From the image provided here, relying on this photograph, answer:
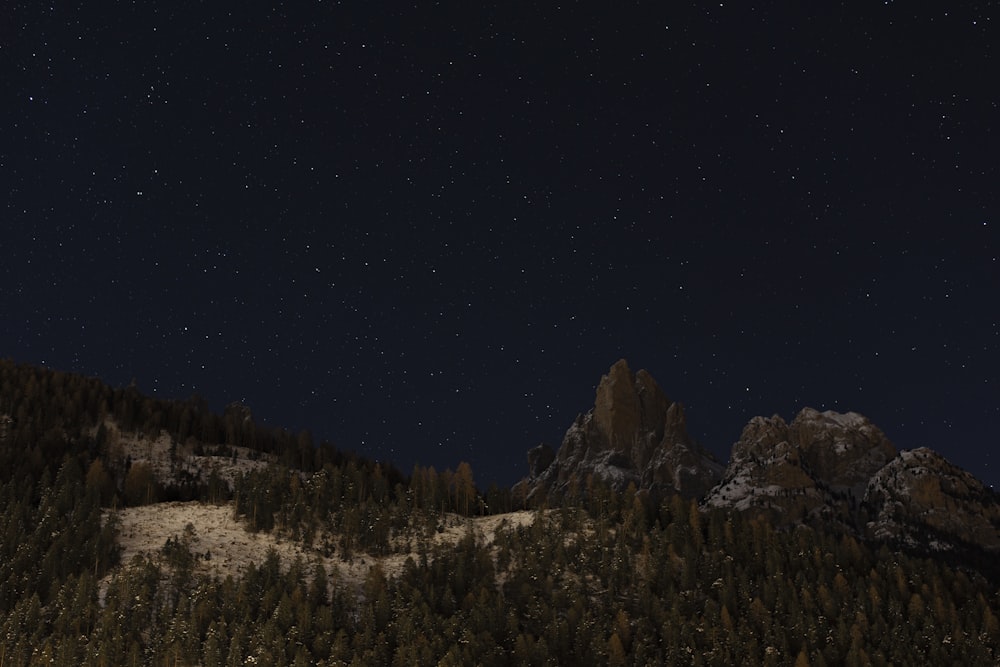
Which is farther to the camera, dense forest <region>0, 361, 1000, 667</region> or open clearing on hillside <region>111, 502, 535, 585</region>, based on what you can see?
open clearing on hillside <region>111, 502, 535, 585</region>

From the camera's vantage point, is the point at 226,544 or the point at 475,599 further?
the point at 226,544

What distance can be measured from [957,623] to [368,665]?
119041mm

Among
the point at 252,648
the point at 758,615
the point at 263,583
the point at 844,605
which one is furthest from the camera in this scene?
the point at 844,605

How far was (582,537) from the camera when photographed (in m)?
182

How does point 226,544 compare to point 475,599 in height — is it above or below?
above

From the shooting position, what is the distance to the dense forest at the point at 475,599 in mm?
128500

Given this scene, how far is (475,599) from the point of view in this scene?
154m

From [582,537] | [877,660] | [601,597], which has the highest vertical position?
[582,537]

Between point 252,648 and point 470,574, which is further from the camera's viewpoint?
point 470,574

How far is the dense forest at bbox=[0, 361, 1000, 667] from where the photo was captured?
128500 millimetres

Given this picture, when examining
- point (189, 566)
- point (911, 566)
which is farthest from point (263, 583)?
point (911, 566)

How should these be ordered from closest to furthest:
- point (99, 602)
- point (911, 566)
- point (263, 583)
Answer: point (99, 602), point (263, 583), point (911, 566)

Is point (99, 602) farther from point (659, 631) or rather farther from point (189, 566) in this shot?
point (659, 631)

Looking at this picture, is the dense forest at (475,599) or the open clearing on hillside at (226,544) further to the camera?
the open clearing on hillside at (226,544)
